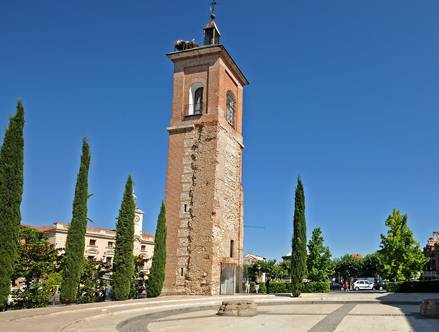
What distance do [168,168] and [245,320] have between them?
14611mm

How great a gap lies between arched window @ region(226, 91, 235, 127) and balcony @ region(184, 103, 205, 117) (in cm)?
193

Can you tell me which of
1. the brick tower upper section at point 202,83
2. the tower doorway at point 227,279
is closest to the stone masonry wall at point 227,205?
the tower doorway at point 227,279

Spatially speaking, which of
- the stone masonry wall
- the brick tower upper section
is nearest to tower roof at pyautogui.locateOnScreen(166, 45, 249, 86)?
the brick tower upper section

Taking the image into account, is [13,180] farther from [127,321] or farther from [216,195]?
[216,195]

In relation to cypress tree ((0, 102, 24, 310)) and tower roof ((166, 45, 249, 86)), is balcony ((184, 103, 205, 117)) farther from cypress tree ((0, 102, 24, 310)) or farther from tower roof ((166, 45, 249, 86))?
cypress tree ((0, 102, 24, 310))

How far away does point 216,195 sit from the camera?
2523cm

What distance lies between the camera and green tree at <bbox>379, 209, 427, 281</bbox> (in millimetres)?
37906

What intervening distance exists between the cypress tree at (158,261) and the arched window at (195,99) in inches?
245

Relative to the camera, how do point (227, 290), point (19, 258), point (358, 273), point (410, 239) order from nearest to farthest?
point (19, 258) → point (227, 290) → point (410, 239) → point (358, 273)

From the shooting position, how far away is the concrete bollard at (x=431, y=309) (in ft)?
43.9

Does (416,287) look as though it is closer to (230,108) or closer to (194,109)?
(230,108)

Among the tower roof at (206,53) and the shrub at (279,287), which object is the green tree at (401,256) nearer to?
the shrub at (279,287)

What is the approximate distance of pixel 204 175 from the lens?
84.0 feet

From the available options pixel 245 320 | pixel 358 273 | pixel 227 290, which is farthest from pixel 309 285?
pixel 358 273
